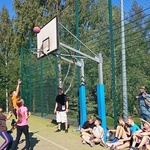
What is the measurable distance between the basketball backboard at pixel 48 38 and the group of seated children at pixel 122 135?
298cm

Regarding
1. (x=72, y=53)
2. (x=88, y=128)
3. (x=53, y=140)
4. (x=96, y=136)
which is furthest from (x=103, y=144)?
(x=72, y=53)

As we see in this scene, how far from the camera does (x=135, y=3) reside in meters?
11.2

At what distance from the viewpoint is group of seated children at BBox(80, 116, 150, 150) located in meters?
8.17

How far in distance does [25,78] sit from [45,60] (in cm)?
417

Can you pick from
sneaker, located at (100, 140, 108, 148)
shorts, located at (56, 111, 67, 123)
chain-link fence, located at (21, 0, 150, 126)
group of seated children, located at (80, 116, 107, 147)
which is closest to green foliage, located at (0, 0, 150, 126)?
chain-link fence, located at (21, 0, 150, 126)

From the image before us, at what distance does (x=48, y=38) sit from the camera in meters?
12.1

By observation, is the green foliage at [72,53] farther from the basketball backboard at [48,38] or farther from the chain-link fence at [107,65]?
the basketball backboard at [48,38]

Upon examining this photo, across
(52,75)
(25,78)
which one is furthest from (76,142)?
(25,78)

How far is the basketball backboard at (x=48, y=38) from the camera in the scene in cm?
1146

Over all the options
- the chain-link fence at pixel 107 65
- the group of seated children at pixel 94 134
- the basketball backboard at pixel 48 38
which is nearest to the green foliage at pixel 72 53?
the chain-link fence at pixel 107 65

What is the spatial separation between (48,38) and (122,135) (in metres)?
4.77

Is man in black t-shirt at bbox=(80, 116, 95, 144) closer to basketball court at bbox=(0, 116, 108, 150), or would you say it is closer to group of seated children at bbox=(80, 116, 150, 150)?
group of seated children at bbox=(80, 116, 150, 150)

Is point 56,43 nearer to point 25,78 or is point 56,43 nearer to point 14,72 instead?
point 25,78

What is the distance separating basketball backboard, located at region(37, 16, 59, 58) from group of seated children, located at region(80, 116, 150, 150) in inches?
117
